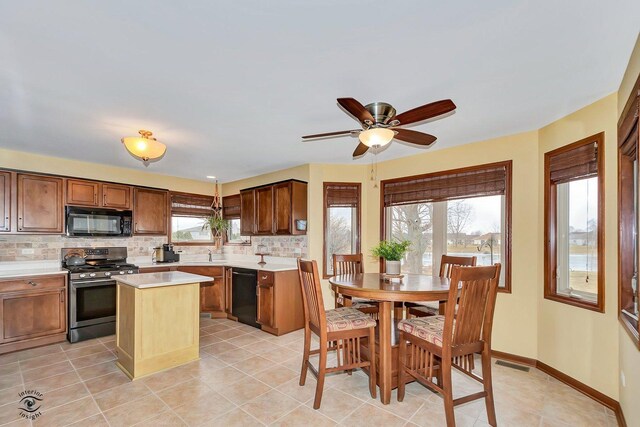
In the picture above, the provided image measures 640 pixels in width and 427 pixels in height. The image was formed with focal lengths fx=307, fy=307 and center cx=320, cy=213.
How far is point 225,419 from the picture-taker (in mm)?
2250

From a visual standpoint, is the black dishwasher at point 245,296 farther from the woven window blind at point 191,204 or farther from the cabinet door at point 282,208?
the woven window blind at point 191,204

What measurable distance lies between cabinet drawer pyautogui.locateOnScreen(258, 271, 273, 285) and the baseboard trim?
2779 millimetres

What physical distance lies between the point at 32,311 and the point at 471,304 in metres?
4.74

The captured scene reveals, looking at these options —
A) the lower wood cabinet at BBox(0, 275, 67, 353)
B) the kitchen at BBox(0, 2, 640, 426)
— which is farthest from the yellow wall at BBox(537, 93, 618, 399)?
the lower wood cabinet at BBox(0, 275, 67, 353)

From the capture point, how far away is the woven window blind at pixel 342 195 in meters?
4.71

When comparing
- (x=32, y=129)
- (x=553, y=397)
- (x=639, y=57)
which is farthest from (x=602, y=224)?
(x=32, y=129)

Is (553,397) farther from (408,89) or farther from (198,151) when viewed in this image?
(198,151)

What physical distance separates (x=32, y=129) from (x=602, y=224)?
536cm

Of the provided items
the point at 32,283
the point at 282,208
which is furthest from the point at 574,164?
the point at 32,283

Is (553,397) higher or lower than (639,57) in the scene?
lower

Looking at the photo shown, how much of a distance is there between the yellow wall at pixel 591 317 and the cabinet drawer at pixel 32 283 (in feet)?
18.2

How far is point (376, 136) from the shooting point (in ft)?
7.55

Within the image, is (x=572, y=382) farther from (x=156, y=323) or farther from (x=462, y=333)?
(x=156, y=323)

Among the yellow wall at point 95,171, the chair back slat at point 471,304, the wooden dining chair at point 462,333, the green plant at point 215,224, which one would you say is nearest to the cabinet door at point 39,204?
the yellow wall at point 95,171
